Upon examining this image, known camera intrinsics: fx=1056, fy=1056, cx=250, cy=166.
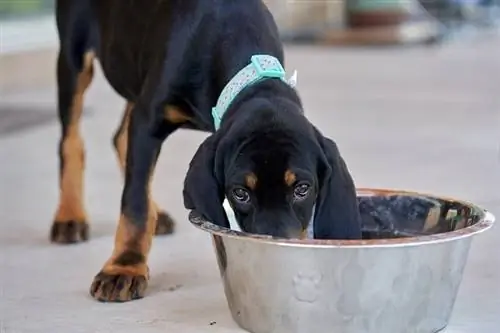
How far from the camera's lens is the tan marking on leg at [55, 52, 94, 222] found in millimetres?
3482

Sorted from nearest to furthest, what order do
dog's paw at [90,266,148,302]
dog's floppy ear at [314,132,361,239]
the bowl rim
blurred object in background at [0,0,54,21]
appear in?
the bowl rim → dog's floppy ear at [314,132,361,239] → dog's paw at [90,266,148,302] → blurred object in background at [0,0,54,21]

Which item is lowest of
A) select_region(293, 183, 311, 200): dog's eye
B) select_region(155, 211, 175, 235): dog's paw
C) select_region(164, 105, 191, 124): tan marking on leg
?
select_region(155, 211, 175, 235): dog's paw

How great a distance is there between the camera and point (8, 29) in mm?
7547

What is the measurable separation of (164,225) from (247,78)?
1064mm

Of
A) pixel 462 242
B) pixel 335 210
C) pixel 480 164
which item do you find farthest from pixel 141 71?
pixel 480 164

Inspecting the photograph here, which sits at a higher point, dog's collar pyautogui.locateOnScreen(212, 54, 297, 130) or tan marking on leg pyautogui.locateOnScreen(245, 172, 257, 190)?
dog's collar pyautogui.locateOnScreen(212, 54, 297, 130)

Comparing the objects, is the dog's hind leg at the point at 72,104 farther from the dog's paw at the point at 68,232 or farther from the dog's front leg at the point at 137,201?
the dog's front leg at the point at 137,201

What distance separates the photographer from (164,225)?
352cm

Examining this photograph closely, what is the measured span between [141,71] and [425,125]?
3.69 m

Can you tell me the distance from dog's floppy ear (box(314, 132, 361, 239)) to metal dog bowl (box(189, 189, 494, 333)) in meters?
0.15

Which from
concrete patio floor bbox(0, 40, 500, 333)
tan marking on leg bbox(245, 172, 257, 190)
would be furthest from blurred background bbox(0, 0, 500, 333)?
tan marking on leg bbox(245, 172, 257, 190)

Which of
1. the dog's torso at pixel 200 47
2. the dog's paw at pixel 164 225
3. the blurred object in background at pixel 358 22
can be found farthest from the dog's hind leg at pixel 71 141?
the blurred object in background at pixel 358 22

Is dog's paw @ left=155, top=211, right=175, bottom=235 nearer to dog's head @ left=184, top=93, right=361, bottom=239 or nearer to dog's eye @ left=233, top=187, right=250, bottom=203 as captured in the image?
dog's head @ left=184, top=93, right=361, bottom=239

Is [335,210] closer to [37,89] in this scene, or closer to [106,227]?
[106,227]
